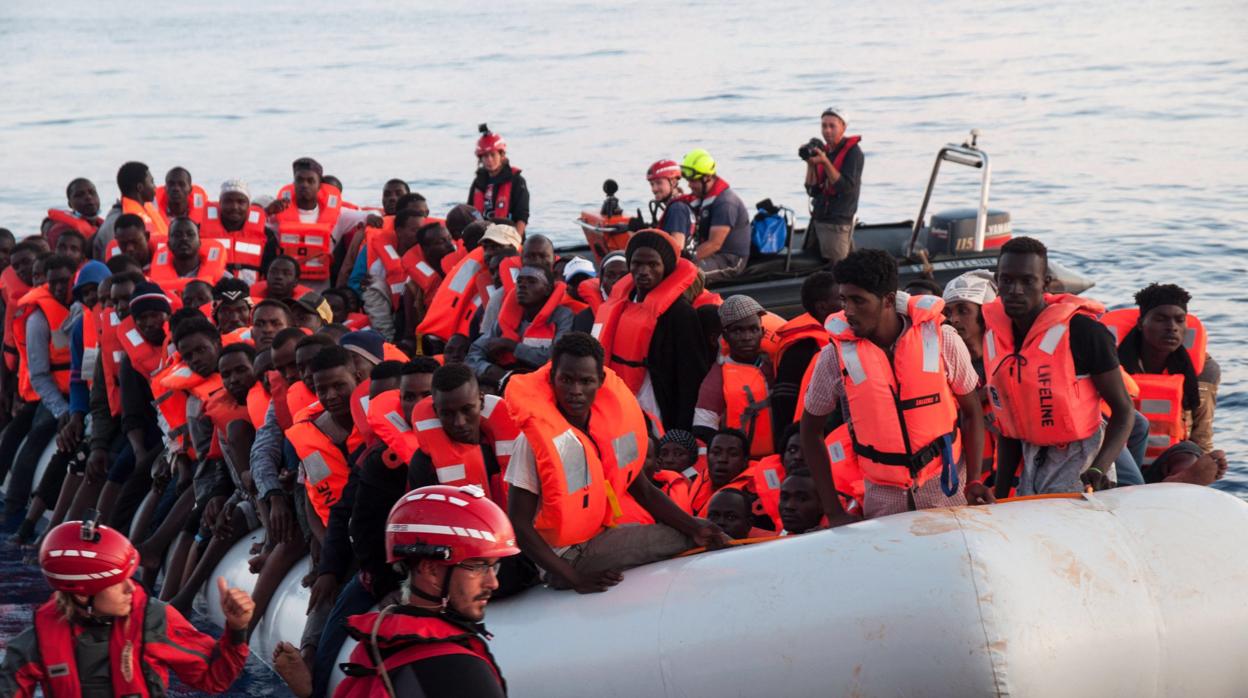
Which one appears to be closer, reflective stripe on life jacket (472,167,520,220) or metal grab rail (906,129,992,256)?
metal grab rail (906,129,992,256)

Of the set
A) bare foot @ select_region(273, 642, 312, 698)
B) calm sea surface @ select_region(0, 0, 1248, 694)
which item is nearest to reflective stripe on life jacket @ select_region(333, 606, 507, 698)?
bare foot @ select_region(273, 642, 312, 698)

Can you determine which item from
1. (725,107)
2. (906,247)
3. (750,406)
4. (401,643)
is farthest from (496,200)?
(725,107)

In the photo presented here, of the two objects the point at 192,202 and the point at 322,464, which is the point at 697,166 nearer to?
the point at 192,202

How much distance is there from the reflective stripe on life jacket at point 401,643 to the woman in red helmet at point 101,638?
2.37ft

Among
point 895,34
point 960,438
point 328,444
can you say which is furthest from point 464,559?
point 895,34

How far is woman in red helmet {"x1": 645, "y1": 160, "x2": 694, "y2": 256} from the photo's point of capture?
9586mm

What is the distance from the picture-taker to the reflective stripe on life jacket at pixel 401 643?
315 cm

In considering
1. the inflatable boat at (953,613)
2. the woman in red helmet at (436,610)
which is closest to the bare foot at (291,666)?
the woman in red helmet at (436,610)

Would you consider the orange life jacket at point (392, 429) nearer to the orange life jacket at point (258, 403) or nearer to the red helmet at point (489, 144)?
the orange life jacket at point (258, 403)

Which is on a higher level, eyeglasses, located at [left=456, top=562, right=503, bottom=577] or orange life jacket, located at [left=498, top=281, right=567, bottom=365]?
eyeglasses, located at [left=456, top=562, right=503, bottom=577]

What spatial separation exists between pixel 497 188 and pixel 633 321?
4.41 m

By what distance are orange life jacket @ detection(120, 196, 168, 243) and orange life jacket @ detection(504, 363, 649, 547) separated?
5.94 meters

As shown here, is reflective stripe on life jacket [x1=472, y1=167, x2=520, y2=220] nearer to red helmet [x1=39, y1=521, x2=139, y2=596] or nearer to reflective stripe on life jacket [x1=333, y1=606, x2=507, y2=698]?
red helmet [x1=39, y1=521, x2=139, y2=596]

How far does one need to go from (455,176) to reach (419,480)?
22104mm
